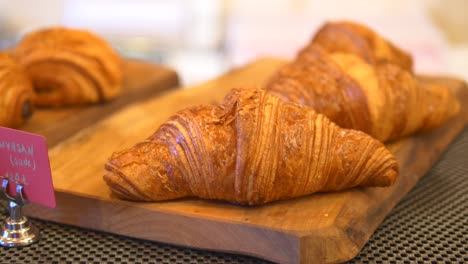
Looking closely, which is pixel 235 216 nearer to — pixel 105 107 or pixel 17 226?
pixel 17 226

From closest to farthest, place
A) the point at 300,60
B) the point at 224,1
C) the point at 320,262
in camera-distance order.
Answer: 1. the point at 320,262
2. the point at 300,60
3. the point at 224,1

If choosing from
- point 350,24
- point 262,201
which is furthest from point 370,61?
point 262,201

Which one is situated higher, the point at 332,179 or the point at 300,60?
the point at 300,60

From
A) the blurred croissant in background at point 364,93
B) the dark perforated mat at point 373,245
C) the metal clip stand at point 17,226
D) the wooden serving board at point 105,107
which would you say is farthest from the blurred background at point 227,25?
the metal clip stand at point 17,226

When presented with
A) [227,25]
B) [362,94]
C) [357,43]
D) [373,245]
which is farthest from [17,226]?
[227,25]

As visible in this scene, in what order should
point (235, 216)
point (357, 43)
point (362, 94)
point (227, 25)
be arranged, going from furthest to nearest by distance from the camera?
point (227, 25) → point (357, 43) → point (362, 94) → point (235, 216)

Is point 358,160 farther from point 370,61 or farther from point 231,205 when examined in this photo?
point 370,61
